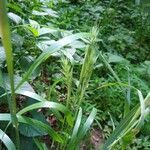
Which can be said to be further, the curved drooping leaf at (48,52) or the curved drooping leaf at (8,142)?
the curved drooping leaf at (8,142)

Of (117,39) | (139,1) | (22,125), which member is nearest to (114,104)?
(22,125)

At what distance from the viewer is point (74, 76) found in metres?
2.24

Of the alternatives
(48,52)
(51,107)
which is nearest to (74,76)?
(51,107)

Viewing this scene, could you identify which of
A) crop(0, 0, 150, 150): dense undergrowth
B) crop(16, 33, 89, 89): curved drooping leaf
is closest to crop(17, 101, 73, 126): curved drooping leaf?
crop(0, 0, 150, 150): dense undergrowth

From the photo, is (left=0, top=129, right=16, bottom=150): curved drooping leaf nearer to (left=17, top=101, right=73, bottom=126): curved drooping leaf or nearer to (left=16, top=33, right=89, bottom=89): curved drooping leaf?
(left=17, top=101, right=73, bottom=126): curved drooping leaf

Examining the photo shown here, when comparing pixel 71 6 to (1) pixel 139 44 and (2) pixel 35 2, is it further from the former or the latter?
(2) pixel 35 2

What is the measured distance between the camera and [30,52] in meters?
1.85

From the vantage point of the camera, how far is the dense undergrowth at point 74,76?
3.62 feet

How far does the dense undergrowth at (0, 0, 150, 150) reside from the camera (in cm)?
110

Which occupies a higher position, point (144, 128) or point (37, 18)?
point (37, 18)

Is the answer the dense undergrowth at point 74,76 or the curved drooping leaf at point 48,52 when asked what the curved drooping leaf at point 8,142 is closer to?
the dense undergrowth at point 74,76

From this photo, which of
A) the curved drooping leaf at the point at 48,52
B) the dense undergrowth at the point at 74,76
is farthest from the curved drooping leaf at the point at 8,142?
the curved drooping leaf at the point at 48,52

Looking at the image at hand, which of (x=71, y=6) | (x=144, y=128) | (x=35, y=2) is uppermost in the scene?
(x=35, y=2)

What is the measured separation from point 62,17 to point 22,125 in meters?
1.62
